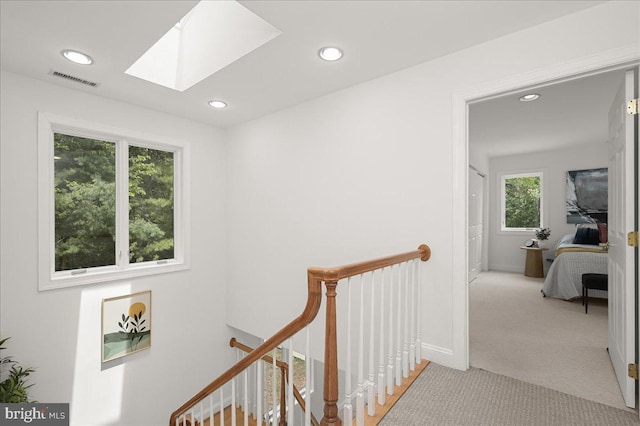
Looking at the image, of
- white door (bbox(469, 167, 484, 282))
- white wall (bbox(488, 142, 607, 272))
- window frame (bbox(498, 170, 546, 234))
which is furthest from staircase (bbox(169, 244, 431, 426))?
window frame (bbox(498, 170, 546, 234))

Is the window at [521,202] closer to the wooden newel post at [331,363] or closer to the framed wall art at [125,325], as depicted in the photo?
the wooden newel post at [331,363]

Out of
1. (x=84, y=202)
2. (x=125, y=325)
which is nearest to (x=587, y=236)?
(x=125, y=325)

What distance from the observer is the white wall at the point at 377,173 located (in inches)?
78.0

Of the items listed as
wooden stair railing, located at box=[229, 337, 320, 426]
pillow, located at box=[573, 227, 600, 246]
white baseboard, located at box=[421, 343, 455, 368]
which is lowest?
wooden stair railing, located at box=[229, 337, 320, 426]

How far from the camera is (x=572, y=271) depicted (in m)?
4.27

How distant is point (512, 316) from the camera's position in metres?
3.70

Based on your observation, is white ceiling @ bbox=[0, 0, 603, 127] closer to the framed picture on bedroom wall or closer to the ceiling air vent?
the ceiling air vent

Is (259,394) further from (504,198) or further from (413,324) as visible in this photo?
(504,198)

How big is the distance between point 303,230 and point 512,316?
271 cm

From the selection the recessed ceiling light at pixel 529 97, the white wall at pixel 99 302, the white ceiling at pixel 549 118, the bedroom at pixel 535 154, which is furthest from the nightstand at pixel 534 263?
the white wall at pixel 99 302

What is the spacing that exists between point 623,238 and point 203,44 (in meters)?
3.27

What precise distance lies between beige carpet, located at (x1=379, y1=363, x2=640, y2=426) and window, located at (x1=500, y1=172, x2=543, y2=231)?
18.0 ft

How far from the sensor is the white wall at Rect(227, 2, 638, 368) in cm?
198

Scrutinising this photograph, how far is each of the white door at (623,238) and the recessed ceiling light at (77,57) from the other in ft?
11.7
